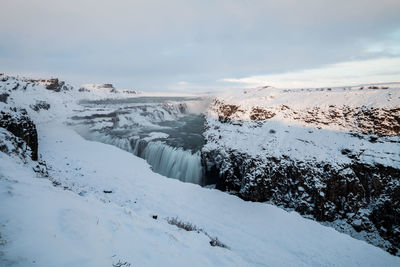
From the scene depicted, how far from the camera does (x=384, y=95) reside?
1486cm

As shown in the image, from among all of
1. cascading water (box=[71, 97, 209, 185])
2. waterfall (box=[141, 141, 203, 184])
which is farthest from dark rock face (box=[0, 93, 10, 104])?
waterfall (box=[141, 141, 203, 184])

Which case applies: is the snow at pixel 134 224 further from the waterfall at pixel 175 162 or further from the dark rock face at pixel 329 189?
the waterfall at pixel 175 162

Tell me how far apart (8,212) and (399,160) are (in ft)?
59.8

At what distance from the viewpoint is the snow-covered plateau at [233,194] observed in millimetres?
3502

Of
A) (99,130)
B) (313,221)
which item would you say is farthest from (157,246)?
(99,130)

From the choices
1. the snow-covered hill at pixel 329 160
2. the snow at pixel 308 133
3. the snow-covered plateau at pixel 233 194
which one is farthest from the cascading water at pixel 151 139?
the snow at pixel 308 133

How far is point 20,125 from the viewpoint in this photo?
32.6ft

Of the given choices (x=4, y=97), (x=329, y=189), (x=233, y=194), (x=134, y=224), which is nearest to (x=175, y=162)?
(x=233, y=194)

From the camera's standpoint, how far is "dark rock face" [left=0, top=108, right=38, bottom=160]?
29.1 feet

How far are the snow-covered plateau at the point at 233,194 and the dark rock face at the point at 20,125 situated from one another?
0.24ft

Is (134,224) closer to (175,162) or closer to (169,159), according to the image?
(175,162)

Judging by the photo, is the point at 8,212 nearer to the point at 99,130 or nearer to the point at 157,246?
the point at 157,246

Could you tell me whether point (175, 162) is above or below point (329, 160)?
below

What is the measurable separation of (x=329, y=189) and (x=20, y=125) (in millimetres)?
19316
